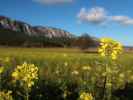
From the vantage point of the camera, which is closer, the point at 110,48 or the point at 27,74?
the point at 27,74

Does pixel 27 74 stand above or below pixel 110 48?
below

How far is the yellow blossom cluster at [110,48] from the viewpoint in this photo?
7.93m

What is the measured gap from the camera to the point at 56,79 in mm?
12320

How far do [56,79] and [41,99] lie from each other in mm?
1978

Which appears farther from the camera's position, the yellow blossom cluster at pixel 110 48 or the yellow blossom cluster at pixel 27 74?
the yellow blossom cluster at pixel 110 48

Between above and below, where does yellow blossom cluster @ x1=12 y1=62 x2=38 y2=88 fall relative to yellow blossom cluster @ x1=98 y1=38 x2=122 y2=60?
below

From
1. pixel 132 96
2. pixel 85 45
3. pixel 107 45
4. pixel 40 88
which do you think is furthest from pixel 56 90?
pixel 85 45

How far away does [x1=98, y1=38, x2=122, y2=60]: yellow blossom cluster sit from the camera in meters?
7.93

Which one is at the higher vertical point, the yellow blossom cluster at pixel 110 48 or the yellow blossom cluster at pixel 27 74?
the yellow blossom cluster at pixel 110 48

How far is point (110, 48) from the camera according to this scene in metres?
8.04

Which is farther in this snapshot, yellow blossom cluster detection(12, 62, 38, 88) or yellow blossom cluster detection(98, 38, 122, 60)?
yellow blossom cluster detection(98, 38, 122, 60)

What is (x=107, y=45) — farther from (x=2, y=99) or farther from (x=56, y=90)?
(x=56, y=90)

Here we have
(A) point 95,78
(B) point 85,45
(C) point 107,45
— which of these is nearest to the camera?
(C) point 107,45

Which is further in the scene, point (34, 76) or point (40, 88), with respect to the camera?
point (40, 88)
